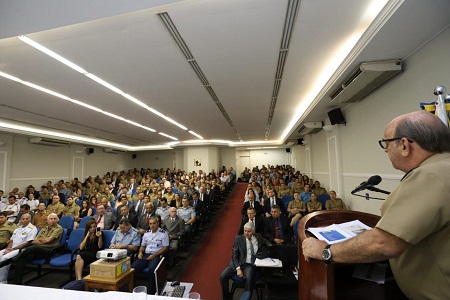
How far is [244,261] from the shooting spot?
3.27 m

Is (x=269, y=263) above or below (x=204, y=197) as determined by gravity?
below

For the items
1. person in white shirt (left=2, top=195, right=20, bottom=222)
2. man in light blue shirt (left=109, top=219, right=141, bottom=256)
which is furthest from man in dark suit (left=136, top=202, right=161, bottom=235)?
person in white shirt (left=2, top=195, right=20, bottom=222)

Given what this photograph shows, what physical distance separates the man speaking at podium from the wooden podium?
0.08 m

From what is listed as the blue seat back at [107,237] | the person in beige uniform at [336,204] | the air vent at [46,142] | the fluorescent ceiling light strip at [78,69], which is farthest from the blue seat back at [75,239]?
the air vent at [46,142]

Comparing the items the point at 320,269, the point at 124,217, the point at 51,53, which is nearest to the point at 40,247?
the point at 124,217

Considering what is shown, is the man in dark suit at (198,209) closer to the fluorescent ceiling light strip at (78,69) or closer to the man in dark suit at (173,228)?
the man in dark suit at (173,228)

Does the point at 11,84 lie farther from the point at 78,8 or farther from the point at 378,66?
the point at 378,66

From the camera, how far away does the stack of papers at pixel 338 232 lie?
88 centimetres

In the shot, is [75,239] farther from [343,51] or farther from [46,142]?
[46,142]

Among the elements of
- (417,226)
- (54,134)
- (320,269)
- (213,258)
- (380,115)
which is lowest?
(213,258)

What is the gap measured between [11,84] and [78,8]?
3408mm

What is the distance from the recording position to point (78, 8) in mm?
1633

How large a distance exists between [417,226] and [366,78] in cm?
318

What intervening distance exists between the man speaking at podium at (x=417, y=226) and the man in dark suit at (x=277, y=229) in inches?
145
